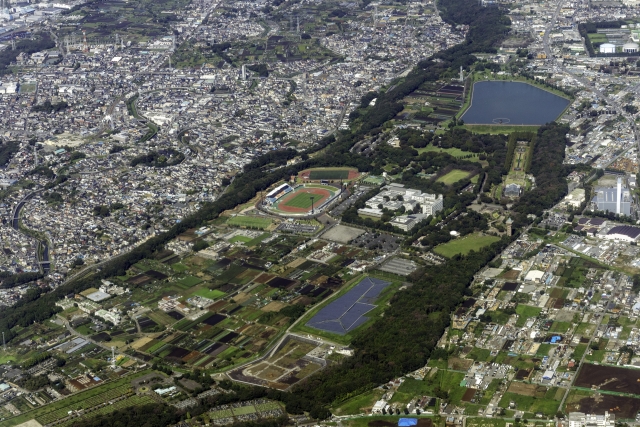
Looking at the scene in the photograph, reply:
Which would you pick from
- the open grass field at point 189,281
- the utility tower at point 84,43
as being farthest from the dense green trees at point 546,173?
the utility tower at point 84,43

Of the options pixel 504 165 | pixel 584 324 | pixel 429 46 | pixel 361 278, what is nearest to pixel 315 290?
pixel 361 278

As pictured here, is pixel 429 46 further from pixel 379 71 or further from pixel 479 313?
pixel 479 313

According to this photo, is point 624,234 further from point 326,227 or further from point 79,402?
point 79,402

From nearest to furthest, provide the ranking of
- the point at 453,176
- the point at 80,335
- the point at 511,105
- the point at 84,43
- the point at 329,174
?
the point at 80,335, the point at 453,176, the point at 329,174, the point at 511,105, the point at 84,43

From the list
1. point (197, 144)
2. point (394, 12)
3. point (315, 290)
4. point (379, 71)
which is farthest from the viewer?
point (394, 12)

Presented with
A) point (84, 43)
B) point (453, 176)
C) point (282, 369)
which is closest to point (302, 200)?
point (453, 176)

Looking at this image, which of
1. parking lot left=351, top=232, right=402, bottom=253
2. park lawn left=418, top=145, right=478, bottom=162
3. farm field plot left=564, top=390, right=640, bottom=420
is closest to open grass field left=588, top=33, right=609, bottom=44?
park lawn left=418, top=145, right=478, bottom=162
